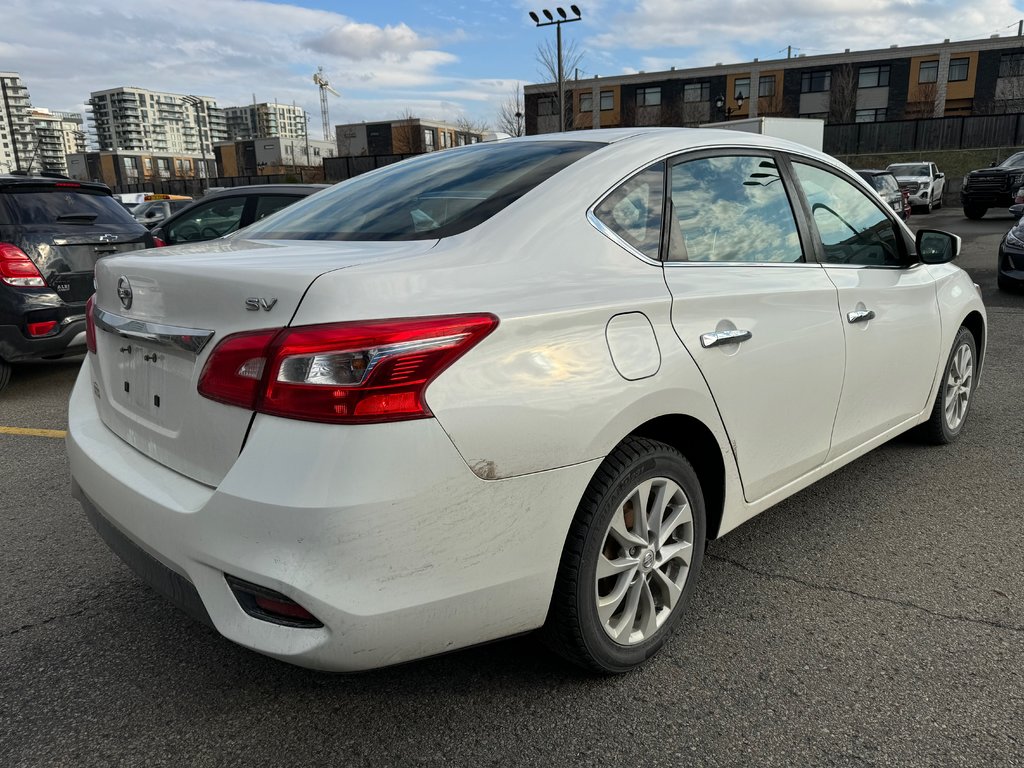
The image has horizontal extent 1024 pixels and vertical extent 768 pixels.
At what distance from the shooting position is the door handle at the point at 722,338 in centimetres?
236

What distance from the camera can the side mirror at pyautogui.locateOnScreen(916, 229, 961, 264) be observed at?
3.63 meters

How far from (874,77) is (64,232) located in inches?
2531

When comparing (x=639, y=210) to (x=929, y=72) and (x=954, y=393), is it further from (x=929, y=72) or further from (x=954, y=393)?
(x=929, y=72)

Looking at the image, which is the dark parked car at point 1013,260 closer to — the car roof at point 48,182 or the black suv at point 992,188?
the car roof at point 48,182

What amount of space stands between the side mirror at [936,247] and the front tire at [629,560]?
1993 millimetres

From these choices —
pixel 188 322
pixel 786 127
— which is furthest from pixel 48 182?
pixel 786 127

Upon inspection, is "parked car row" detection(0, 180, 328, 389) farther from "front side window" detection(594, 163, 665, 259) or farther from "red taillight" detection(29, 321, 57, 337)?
"front side window" detection(594, 163, 665, 259)

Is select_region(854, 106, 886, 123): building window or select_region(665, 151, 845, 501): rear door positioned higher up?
select_region(854, 106, 886, 123): building window

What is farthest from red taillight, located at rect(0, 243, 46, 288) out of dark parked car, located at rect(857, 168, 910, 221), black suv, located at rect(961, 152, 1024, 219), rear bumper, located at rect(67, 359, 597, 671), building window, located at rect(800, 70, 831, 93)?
building window, located at rect(800, 70, 831, 93)

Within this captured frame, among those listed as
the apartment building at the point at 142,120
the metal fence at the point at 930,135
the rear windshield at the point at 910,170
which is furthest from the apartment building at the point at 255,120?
the rear windshield at the point at 910,170

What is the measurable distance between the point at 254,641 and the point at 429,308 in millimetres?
868

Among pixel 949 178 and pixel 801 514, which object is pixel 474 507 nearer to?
pixel 801 514

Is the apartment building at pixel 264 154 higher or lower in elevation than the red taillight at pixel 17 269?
higher

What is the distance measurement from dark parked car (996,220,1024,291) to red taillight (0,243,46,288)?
A: 10.5 metres
